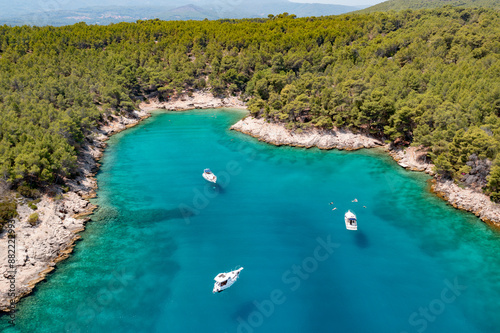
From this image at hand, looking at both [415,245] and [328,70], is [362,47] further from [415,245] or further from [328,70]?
[415,245]

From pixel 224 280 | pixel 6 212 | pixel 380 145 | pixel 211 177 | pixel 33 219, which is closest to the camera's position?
pixel 224 280

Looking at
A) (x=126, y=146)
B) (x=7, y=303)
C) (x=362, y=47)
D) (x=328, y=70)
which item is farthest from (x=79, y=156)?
(x=362, y=47)

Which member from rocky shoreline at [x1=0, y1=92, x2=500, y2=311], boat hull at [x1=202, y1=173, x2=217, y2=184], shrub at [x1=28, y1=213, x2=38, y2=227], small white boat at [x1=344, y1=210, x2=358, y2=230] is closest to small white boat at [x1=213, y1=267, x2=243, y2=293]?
small white boat at [x1=344, y1=210, x2=358, y2=230]

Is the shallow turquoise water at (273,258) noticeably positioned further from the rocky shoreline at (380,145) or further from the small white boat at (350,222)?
the rocky shoreline at (380,145)

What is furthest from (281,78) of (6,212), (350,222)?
(6,212)

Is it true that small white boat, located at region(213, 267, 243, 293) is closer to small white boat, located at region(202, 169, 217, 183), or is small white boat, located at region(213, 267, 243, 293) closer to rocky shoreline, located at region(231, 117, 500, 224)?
small white boat, located at region(202, 169, 217, 183)

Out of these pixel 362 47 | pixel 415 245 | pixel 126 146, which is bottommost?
pixel 415 245

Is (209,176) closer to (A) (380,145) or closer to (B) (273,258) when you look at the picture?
(B) (273,258)
